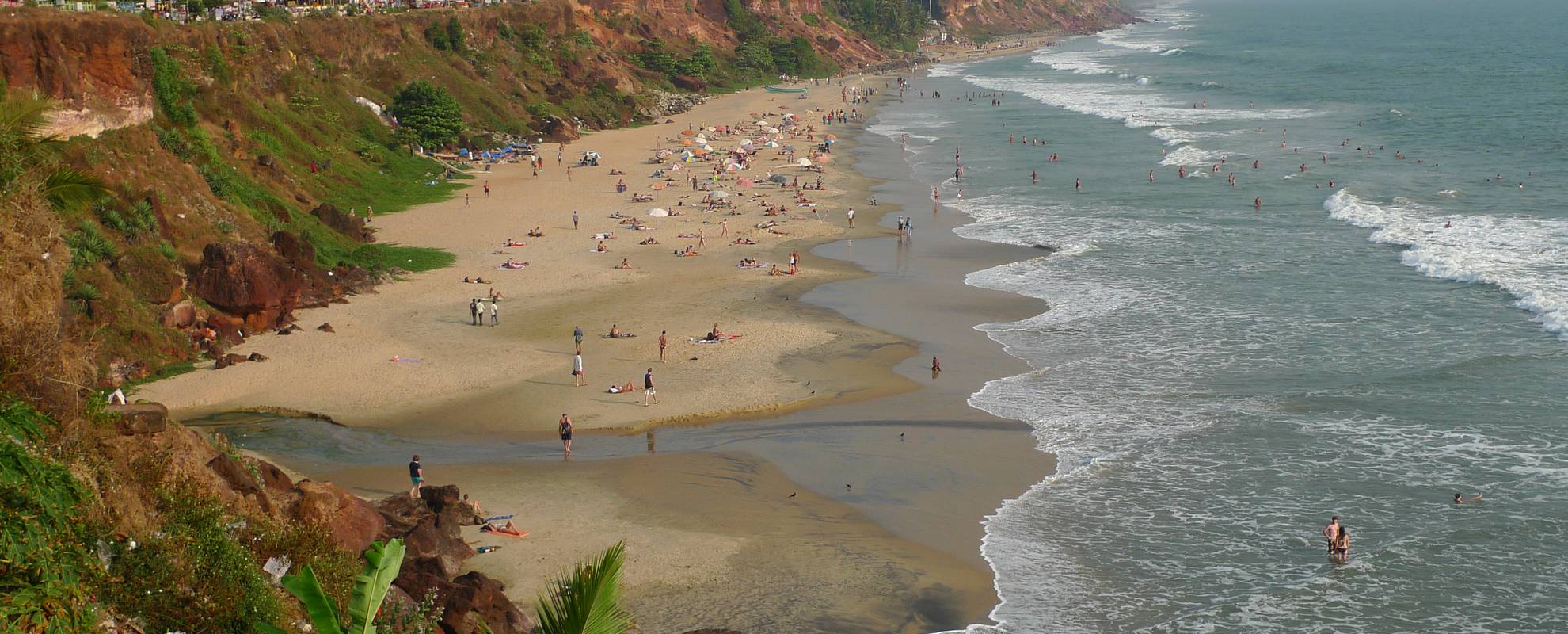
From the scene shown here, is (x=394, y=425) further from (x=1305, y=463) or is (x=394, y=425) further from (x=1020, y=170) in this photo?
(x=1020, y=170)

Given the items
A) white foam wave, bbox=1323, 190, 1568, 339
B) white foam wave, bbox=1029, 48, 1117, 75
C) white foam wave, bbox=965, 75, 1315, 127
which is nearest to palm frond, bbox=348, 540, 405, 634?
white foam wave, bbox=1323, 190, 1568, 339

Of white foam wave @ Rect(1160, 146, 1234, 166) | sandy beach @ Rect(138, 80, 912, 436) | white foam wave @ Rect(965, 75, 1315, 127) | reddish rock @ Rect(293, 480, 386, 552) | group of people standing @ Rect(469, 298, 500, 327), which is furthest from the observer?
white foam wave @ Rect(965, 75, 1315, 127)

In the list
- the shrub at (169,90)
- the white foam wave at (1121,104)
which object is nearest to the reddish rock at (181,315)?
the shrub at (169,90)

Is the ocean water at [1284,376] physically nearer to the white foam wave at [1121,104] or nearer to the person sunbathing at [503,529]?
the person sunbathing at [503,529]

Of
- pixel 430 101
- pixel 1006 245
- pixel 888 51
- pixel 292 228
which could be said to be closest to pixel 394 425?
pixel 292 228

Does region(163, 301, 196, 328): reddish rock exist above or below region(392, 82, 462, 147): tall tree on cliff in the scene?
below

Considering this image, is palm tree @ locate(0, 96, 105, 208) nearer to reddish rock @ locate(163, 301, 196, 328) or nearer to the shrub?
reddish rock @ locate(163, 301, 196, 328)
